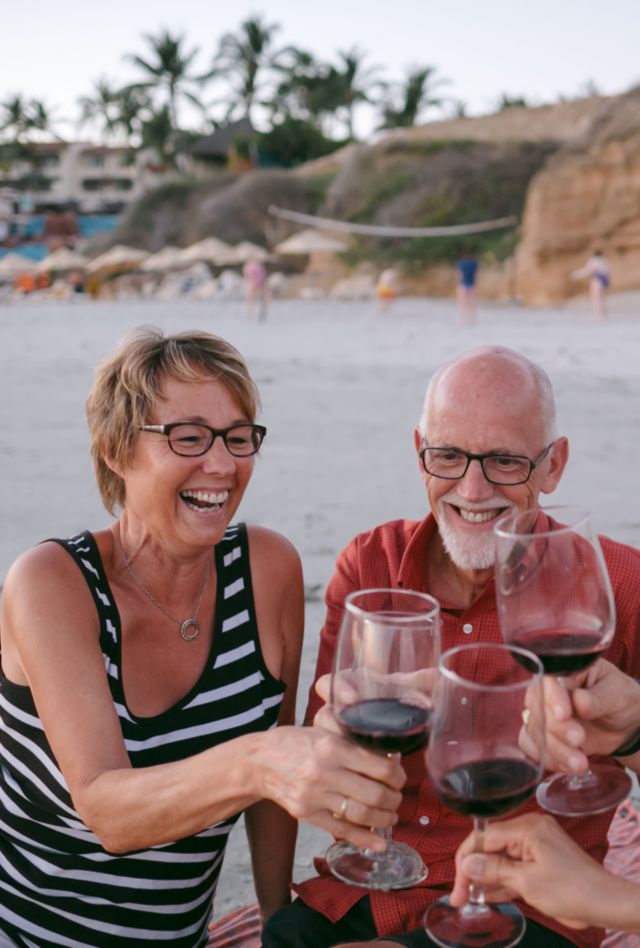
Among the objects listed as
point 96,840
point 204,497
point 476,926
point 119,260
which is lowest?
point 96,840

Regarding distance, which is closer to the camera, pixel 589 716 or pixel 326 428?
pixel 589 716

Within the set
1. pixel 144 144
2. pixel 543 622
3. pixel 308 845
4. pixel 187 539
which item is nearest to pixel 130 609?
pixel 187 539

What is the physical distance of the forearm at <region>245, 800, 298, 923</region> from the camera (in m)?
2.92

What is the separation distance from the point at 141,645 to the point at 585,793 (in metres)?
1.09

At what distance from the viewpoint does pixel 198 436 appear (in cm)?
258

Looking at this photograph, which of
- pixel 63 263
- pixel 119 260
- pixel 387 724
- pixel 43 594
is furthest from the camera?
pixel 63 263

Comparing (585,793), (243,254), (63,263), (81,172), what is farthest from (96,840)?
(81,172)

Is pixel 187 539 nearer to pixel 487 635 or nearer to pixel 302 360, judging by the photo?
pixel 487 635

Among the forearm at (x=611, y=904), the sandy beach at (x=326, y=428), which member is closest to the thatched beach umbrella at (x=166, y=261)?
the sandy beach at (x=326, y=428)

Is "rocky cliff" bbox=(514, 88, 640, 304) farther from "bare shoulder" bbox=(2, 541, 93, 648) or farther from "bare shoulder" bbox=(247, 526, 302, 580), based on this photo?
"bare shoulder" bbox=(2, 541, 93, 648)

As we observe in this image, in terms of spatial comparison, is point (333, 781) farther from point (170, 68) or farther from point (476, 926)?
point (170, 68)

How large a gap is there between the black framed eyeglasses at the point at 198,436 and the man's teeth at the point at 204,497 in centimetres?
9

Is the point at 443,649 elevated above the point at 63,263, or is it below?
below

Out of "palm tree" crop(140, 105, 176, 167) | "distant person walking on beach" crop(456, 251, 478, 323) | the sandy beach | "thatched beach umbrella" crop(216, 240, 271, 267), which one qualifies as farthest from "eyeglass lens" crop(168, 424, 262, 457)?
"palm tree" crop(140, 105, 176, 167)
